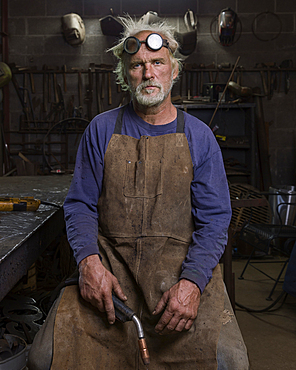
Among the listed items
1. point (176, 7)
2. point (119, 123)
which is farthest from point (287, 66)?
point (119, 123)

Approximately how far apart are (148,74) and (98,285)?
90 centimetres

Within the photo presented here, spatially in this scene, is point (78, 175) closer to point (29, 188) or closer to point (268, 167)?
point (29, 188)

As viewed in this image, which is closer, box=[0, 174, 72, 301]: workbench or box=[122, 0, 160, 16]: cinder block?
box=[0, 174, 72, 301]: workbench

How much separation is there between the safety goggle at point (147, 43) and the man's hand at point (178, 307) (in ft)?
3.22

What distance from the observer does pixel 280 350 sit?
7.56 feet

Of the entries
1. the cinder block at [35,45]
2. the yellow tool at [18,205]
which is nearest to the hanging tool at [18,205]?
the yellow tool at [18,205]

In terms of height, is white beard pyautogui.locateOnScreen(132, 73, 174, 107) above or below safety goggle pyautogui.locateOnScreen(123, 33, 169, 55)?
below

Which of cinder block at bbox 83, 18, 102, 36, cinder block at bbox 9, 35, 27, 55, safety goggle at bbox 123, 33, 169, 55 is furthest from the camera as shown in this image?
cinder block at bbox 9, 35, 27, 55

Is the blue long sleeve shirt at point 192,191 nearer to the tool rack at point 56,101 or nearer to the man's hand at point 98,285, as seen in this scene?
the man's hand at point 98,285

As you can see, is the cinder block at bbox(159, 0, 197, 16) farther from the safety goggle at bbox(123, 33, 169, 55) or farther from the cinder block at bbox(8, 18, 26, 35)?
the safety goggle at bbox(123, 33, 169, 55)

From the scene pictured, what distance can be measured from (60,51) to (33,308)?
4.98 metres

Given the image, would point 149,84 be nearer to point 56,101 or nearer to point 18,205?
point 18,205

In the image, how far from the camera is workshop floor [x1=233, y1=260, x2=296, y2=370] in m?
2.20

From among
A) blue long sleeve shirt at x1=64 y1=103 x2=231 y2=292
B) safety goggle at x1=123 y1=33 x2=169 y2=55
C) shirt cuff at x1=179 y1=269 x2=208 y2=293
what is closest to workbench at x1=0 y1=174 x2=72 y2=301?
blue long sleeve shirt at x1=64 y1=103 x2=231 y2=292
